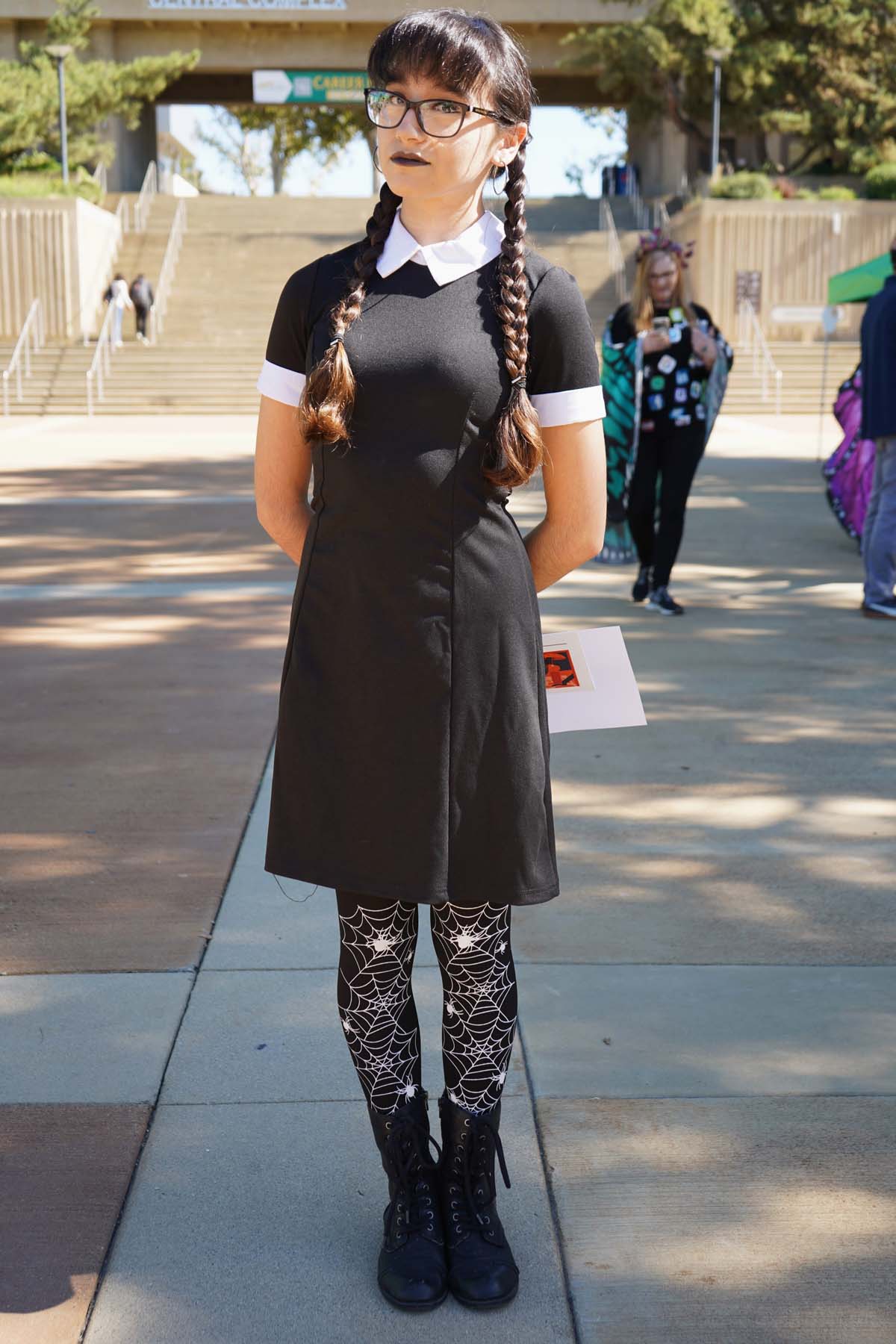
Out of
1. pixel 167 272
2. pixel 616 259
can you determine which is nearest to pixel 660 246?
pixel 616 259

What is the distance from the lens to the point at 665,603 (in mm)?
7887

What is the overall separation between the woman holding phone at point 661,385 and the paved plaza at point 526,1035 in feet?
4.38

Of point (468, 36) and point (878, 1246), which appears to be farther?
point (878, 1246)

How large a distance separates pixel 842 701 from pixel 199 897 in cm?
324

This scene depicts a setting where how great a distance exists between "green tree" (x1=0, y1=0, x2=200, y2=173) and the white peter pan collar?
35.9 meters

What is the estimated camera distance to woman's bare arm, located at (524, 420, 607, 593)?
2.20 meters

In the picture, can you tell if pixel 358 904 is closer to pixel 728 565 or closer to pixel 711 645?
pixel 711 645

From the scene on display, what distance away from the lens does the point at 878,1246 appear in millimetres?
2451

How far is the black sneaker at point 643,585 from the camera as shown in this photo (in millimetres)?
8148

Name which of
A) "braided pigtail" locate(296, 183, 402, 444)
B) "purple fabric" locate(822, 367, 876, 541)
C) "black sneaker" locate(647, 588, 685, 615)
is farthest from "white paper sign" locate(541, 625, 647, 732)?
"purple fabric" locate(822, 367, 876, 541)

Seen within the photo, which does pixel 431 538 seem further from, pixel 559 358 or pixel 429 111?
pixel 429 111

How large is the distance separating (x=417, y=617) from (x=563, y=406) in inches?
15.5

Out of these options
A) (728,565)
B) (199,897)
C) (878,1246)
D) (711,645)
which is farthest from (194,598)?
(878,1246)

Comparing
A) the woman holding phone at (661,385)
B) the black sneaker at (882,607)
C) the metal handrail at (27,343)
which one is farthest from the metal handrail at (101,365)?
the black sneaker at (882,607)
